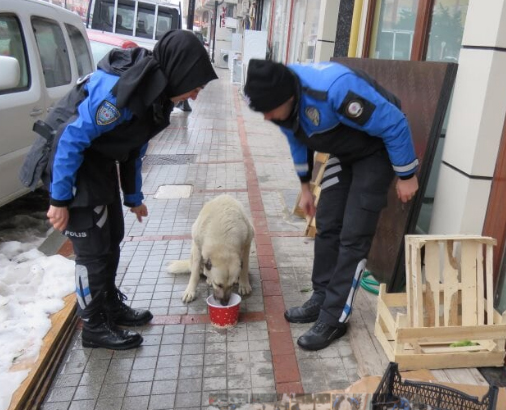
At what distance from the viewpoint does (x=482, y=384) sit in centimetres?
280

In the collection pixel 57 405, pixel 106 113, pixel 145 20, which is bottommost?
pixel 57 405

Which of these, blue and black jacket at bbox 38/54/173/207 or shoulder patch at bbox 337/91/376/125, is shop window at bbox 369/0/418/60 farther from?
blue and black jacket at bbox 38/54/173/207

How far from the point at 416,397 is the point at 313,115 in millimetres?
1580

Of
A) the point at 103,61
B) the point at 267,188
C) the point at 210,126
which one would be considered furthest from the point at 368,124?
the point at 210,126

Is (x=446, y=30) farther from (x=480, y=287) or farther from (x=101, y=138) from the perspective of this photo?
(x=101, y=138)

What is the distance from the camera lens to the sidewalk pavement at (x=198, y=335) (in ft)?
9.18

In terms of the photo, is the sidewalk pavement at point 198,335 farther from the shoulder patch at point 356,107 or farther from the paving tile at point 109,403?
the shoulder patch at point 356,107

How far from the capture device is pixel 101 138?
8.48ft

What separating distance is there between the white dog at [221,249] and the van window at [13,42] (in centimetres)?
259

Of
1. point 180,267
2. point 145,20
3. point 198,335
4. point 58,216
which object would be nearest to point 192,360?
point 198,335

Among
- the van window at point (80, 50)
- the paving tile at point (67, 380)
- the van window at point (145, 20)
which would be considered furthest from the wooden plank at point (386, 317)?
the van window at point (145, 20)

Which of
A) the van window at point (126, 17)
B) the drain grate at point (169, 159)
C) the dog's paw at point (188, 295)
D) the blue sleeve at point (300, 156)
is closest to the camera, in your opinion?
the blue sleeve at point (300, 156)

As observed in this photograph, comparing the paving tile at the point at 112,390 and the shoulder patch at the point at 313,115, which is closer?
the shoulder patch at the point at 313,115

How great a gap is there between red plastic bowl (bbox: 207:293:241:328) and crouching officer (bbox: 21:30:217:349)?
0.62 m
